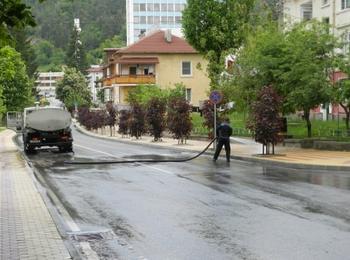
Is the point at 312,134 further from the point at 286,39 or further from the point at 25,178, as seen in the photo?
the point at 25,178

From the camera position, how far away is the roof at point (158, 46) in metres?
80.1

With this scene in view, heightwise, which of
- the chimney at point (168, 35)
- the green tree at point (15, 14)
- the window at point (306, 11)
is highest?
the chimney at point (168, 35)

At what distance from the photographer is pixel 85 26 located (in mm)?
184375

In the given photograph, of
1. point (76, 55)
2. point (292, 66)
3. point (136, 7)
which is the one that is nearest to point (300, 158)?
point (292, 66)

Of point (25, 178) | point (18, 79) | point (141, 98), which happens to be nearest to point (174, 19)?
point (18, 79)

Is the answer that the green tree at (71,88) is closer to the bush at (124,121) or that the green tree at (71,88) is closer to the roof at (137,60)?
the roof at (137,60)

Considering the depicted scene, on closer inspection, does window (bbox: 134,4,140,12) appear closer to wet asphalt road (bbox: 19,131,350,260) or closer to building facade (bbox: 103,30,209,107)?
building facade (bbox: 103,30,209,107)

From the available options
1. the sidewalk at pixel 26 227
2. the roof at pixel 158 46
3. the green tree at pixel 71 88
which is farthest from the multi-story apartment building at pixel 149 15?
the sidewalk at pixel 26 227

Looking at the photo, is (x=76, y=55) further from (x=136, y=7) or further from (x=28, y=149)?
(x=28, y=149)

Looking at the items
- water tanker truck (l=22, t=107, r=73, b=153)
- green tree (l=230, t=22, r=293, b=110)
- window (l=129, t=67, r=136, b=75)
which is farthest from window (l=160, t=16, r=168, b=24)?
water tanker truck (l=22, t=107, r=73, b=153)

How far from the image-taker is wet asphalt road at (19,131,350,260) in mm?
8312

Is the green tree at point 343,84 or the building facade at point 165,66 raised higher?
the building facade at point 165,66

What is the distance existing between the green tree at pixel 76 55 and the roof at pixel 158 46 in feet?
202

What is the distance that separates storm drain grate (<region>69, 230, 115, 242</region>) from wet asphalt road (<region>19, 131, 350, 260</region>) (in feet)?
0.21
